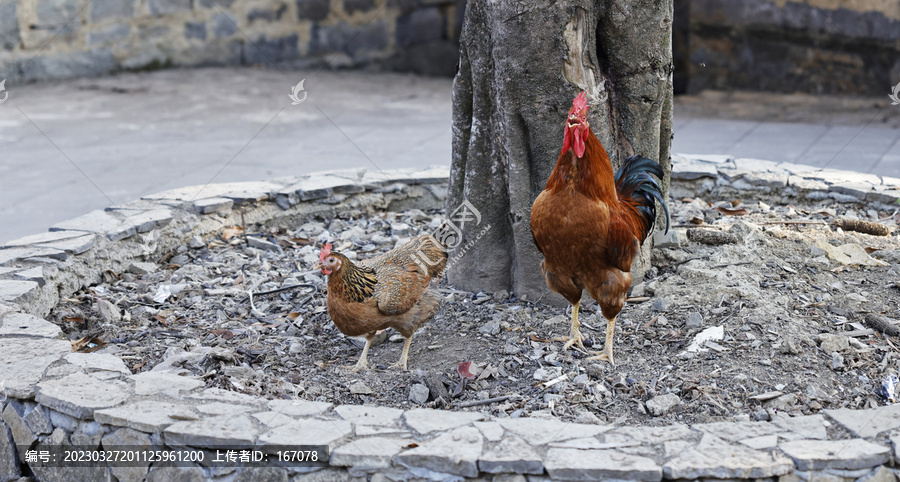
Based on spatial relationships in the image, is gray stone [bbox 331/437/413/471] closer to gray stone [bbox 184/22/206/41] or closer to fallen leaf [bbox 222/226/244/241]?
fallen leaf [bbox 222/226/244/241]

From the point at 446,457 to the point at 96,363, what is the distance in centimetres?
173

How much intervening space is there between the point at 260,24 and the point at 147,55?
1.79 meters

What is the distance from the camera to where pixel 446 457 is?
108 inches

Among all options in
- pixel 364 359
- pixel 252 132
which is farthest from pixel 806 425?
pixel 252 132

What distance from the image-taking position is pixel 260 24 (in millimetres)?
12586

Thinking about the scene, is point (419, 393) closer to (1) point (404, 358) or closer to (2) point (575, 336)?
(1) point (404, 358)

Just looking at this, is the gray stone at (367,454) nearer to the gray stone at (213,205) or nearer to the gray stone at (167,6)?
the gray stone at (213,205)

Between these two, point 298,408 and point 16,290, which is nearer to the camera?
point 298,408

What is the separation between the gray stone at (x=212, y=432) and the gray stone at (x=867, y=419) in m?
2.05

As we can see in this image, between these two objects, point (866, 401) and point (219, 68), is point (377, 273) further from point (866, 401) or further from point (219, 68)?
point (219, 68)

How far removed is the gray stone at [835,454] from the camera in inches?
107

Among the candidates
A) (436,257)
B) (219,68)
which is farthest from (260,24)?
(436,257)

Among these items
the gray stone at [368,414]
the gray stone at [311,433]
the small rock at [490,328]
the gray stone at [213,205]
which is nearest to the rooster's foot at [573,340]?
the small rock at [490,328]

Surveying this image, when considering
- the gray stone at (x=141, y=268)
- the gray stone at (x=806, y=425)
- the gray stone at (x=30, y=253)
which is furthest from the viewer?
the gray stone at (x=141, y=268)
